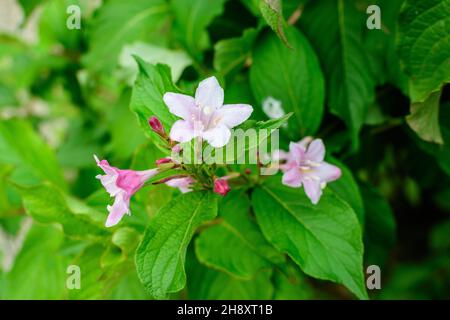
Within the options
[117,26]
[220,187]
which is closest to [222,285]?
[220,187]

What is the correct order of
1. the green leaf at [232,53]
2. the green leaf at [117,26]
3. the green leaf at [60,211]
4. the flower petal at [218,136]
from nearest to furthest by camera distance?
the flower petal at [218,136] → the green leaf at [60,211] → the green leaf at [232,53] → the green leaf at [117,26]

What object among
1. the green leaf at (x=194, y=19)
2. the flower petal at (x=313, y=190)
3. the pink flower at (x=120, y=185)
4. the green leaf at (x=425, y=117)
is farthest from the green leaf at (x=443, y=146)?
the pink flower at (x=120, y=185)

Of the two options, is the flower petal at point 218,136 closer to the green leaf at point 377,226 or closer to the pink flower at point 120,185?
the pink flower at point 120,185

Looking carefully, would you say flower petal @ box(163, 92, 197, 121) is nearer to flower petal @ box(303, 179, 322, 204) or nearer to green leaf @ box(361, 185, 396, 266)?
Answer: flower petal @ box(303, 179, 322, 204)

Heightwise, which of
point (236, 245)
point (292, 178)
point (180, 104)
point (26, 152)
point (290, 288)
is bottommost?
point (290, 288)

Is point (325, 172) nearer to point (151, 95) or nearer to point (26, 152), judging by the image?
point (151, 95)

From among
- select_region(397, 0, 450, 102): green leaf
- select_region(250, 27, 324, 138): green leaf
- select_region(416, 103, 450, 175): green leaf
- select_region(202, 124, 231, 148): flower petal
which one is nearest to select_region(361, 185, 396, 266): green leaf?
select_region(416, 103, 450, 175): green leaf
